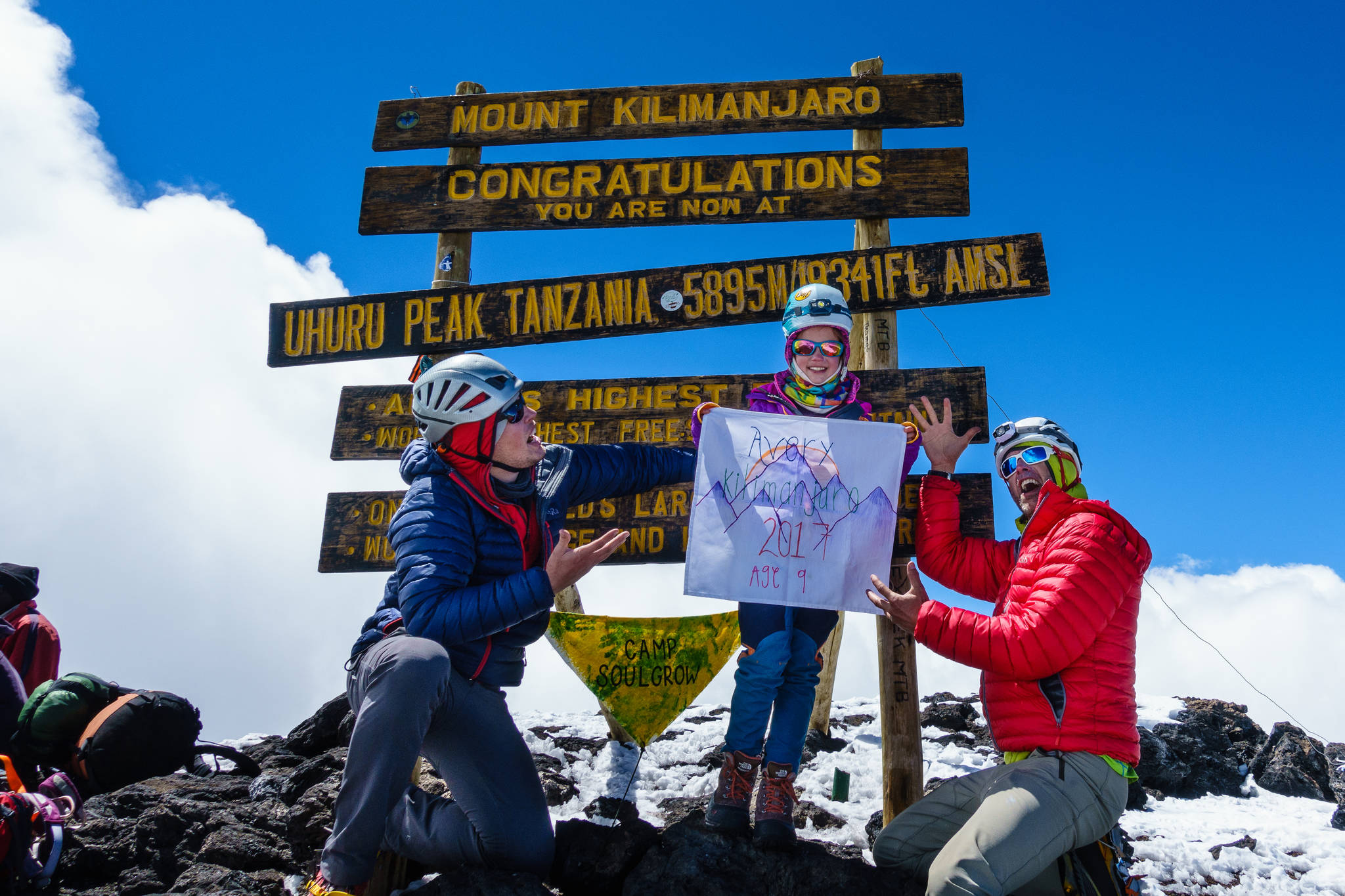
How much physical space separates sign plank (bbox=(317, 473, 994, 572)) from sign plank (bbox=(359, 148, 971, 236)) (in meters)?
2.11

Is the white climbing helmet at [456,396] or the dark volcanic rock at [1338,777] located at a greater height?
the white climbing helmet at [456,396]

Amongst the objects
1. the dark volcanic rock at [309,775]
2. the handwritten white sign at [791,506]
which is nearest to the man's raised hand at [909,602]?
the handwritten white sign at [791,506]

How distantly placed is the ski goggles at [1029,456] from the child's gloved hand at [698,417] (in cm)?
167

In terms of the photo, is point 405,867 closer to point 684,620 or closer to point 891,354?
point 684,620

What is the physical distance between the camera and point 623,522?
5.92 m

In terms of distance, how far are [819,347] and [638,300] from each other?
1643mm

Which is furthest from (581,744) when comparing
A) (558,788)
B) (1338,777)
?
(1338,777)

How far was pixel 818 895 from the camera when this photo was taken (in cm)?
398

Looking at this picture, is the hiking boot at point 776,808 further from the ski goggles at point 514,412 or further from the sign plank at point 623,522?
the ski goggles at point 514,412

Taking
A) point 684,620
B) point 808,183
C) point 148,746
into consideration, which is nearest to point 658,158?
point 808,183

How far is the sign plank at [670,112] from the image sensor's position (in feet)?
21.2

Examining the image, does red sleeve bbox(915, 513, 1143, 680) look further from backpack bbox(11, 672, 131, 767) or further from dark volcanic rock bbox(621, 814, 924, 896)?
backpack bbox(11, 672, 131, 767)

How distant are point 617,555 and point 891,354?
7.98 feet

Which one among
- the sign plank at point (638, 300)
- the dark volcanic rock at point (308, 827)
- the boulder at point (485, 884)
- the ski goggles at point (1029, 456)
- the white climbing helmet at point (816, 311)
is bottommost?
the dark volcanic rock at point (308, 827)
